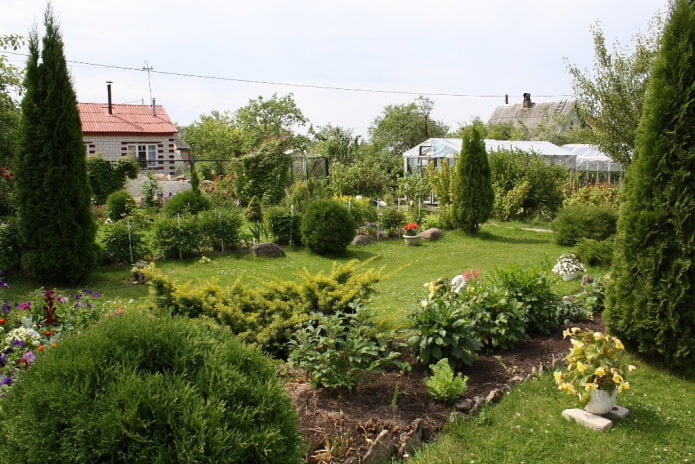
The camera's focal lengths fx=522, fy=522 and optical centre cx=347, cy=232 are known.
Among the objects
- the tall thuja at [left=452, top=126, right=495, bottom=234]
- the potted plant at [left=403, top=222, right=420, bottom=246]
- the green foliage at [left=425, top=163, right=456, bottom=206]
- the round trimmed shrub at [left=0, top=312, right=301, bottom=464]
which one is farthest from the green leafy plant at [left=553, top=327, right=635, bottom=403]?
the green foliage at [left=425, top=163, right=456, bottom=206]

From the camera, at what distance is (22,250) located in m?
8.73

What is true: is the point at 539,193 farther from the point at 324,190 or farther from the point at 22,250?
the point at 22,250

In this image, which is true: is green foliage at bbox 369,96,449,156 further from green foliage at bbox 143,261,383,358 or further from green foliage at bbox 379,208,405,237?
green foliage at bbox 143,261,383,358

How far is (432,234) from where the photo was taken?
1341cm

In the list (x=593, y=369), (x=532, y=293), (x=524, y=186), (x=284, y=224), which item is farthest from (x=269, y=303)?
(x=524, y=186)

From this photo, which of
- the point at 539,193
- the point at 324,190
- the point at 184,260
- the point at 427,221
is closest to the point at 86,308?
the point at 184,260

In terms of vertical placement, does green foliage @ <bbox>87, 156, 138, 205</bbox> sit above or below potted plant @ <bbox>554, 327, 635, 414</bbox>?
above

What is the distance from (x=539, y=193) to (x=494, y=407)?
46.1 ft

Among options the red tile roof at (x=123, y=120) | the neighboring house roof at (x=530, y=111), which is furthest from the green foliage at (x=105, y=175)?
the neighboring house roof at (x=530, y=111)

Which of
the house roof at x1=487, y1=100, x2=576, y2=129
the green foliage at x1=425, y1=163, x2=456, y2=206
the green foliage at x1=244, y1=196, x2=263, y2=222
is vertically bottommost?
the green foliage at x1=244, y1=196, x2=263, y2=222

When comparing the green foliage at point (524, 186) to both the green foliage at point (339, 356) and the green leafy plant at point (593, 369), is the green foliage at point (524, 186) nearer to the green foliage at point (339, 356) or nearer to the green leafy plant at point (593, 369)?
the green leafy plant at point (593, 369)

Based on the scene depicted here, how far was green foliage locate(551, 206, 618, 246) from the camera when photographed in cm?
1141

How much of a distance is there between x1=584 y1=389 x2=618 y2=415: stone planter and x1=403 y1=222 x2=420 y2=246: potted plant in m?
9.11

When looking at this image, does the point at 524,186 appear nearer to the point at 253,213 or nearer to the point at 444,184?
the point at 444,184
